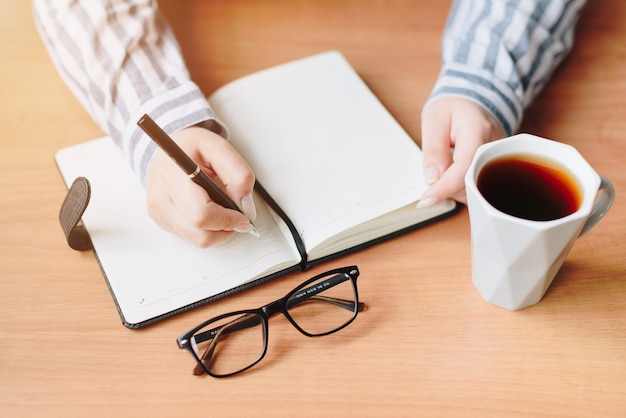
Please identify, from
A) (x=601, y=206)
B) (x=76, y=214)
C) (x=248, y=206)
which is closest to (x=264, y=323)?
(x=248, y=206)

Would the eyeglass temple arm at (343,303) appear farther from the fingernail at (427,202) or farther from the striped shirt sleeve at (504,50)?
the striped shirt sleeve at (504,50)

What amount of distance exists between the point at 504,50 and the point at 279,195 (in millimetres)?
341

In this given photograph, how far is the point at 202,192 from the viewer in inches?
24.9

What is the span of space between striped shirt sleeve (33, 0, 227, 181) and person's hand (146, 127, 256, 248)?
0.04m

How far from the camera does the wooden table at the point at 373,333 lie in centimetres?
58

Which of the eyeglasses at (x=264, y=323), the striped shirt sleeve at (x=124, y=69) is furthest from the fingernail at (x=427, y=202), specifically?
the striped shirt sleeve at (x=124, y=69)

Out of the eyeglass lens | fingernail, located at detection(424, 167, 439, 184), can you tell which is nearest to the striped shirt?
fingernail, located at detection(424, 167, 439, 184)

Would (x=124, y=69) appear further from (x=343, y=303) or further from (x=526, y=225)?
(x=526, y=225)

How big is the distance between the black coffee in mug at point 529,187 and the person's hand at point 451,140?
0.36ft

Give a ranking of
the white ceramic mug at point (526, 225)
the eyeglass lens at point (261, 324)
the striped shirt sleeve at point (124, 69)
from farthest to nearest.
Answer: the striped shirt sleeve at point (124, 69), the eyeglass lens at point (261, 324), the white ceramic mug at point (526, 225)

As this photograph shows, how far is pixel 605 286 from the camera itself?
64 cm

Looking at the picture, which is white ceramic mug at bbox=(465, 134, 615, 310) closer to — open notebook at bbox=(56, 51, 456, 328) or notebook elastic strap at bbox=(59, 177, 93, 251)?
open notebook at bbox=(56, 51, 456, 328)

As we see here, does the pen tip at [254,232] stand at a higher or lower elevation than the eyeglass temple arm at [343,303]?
higher

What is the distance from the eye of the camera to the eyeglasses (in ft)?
1.99
